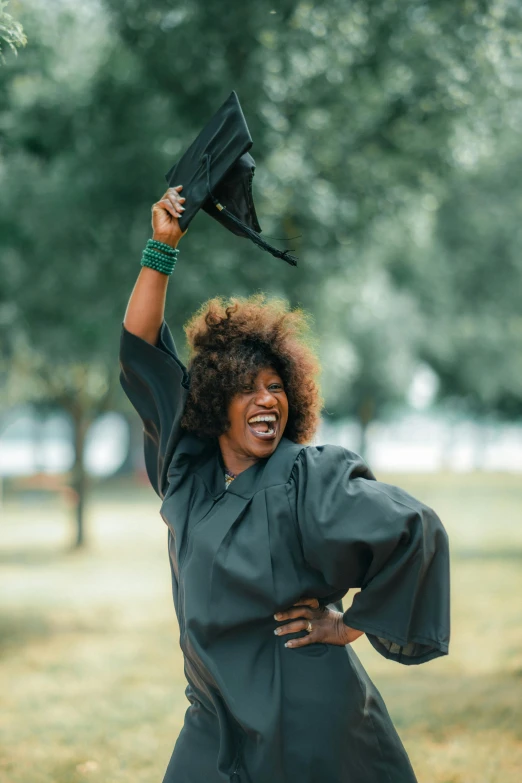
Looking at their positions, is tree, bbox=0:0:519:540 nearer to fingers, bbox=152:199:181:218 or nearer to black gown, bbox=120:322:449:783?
fingers, bbox=152:199:181:218

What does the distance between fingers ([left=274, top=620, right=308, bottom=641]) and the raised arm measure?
100 centimetres

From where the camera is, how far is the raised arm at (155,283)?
3.03m

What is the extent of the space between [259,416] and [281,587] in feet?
1.69

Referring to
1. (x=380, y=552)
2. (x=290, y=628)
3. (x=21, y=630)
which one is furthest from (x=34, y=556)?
(x=380, y=552)

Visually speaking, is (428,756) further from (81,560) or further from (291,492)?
(81,560)

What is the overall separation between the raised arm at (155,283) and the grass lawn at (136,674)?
3349mm

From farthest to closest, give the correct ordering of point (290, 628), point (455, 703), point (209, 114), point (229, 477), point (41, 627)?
point (41, 627), point (209, 114), point (455, 703), point (229, 477), point (290, 628)

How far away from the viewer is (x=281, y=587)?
8.64 ft

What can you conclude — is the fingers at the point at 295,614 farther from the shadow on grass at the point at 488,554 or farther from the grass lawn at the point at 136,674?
the shadow on grass at the point at 488,554

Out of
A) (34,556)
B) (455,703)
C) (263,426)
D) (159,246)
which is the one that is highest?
(159,246)

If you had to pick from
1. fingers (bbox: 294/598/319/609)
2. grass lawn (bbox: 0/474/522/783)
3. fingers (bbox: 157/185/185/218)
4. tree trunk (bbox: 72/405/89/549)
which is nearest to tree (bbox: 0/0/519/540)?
grass lawn (bbox: 0/474/522/783)

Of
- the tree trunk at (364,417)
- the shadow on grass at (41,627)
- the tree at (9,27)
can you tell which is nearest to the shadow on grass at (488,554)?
the shadow on grass at (41,627)

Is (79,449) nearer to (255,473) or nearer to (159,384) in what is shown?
(159,384)

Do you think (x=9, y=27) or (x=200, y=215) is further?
(x=200, y=215)
